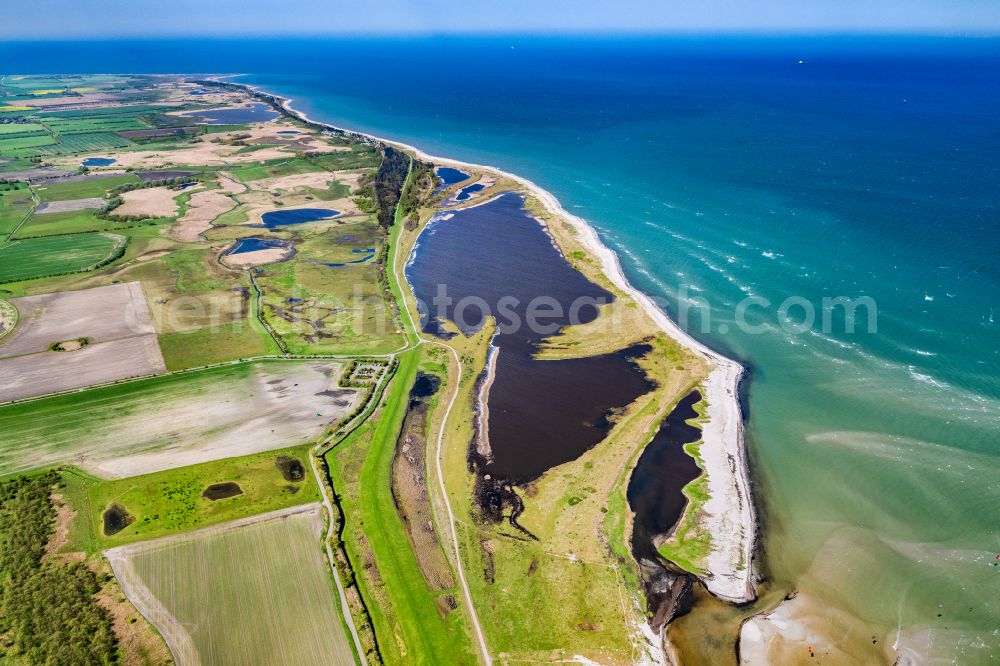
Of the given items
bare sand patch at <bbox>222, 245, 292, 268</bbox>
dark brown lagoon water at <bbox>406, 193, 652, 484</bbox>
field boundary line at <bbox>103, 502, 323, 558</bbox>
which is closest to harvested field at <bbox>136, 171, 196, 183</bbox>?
bare sand patch at <bbox>222, 245, 292, 268</bbox>

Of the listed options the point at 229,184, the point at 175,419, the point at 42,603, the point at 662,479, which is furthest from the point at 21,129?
the point at 662,479

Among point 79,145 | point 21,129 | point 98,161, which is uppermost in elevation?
point 21,129

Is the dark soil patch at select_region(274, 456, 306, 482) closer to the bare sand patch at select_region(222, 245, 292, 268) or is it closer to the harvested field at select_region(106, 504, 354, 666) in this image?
the harvested field at select_region(106, 504, 354, 666)

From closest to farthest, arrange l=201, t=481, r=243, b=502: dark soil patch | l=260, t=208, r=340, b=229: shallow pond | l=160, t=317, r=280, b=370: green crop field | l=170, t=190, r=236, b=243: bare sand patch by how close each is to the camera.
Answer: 1. l=201, t=481, r=243, b=502: dark soil patch
2. l=160, t=317, r=280, b=370: green crop field
3. l=170, t=190, r=236, b=243: bare sand patch
4. l=260, t=208, r=340, b=229: shallow pond

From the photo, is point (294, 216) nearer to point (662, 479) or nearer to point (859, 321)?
point (662, 479)

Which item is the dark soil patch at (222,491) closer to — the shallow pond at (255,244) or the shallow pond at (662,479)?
the shallow pond at (662,479)

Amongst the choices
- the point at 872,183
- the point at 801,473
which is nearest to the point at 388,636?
the point at 801,473
